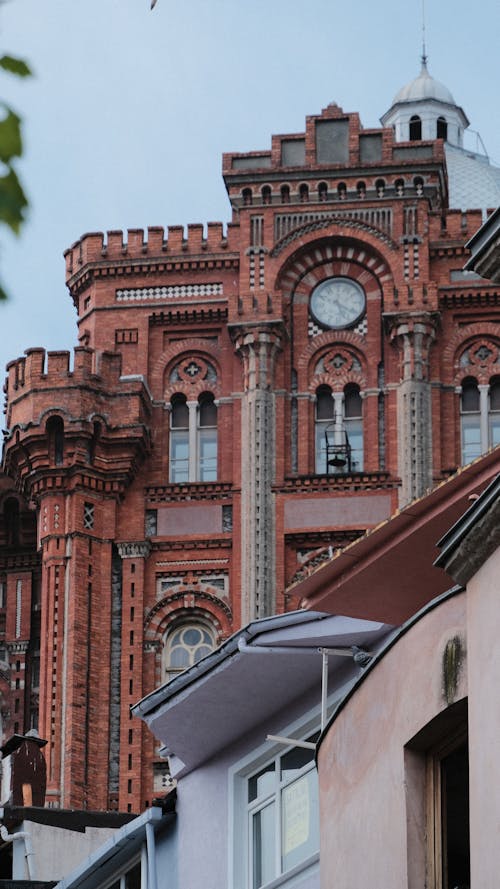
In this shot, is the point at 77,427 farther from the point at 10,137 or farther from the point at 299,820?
the point at 10,137

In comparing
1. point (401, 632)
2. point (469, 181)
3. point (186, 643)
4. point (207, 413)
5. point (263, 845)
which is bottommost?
point (263, 845)

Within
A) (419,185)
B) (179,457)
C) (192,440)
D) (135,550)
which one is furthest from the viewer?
(419,185)

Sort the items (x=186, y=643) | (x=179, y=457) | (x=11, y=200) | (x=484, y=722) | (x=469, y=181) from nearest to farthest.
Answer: (x=11, y=200)
(x=484, y=722)
(x=186, y=643)
(x=179, y=457)
(x=469, y=181)

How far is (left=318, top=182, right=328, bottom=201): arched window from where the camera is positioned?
2080 inches

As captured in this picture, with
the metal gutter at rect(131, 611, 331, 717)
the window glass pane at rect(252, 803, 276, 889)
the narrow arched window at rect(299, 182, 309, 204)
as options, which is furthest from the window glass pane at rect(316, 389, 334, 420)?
the window glass pane at rect(252, 803, 276, 889)

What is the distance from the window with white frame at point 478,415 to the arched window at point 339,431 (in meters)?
1.99

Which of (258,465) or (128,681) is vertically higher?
(258,465)

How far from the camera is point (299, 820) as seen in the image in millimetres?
19766

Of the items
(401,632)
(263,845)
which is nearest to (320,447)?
(263,845)

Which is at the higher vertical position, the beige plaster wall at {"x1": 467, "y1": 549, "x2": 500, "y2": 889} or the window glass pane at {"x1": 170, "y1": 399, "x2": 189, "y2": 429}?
the window glass pane at {"x1": 170, "y1": 399, "x2": 189, "y2": 429}

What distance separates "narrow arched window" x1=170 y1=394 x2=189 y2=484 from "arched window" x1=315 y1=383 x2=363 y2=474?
101 inches

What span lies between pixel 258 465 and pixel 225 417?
1.41 meters

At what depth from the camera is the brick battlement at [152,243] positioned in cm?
5309

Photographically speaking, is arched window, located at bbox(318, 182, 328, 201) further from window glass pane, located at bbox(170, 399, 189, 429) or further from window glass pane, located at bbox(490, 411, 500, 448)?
window glass pane, located at bbox(490, 411, 500, 448)
